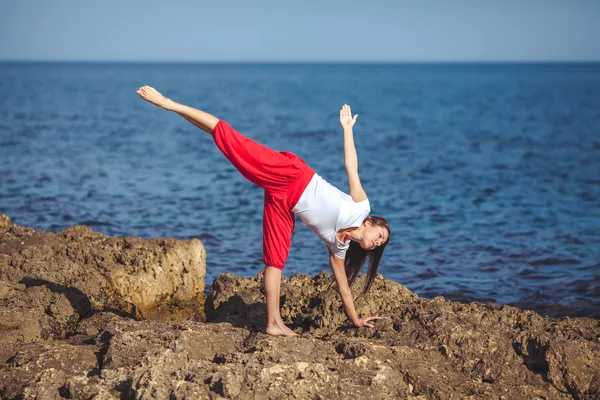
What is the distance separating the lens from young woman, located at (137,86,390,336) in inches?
225

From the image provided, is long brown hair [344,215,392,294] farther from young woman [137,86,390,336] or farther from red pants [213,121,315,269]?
red pants [213,121,315,269]

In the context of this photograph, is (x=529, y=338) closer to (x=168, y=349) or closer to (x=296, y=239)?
(x=168, y=349)

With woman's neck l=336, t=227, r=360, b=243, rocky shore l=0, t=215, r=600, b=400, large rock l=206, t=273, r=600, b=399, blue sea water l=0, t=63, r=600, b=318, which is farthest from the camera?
blue sea water l=0, t=63, r=600, b=318

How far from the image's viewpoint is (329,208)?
583cm

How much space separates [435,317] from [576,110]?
1657 inches

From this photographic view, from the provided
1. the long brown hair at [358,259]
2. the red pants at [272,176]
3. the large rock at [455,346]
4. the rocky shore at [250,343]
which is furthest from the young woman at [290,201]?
the rocky shore at [250,343]

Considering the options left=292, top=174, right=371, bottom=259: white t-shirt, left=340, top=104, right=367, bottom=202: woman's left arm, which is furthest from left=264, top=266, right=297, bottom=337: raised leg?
left=340, top=104, right=367, bottom=202: woman's left arm

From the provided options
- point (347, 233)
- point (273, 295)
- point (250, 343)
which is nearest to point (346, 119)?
point (347, 233)

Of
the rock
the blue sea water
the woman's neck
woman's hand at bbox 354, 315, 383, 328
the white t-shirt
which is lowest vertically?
the blue sea water

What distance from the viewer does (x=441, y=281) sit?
10281mm

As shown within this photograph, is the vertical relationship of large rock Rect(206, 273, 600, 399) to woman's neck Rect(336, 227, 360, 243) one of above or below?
below

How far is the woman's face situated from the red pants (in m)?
0.63

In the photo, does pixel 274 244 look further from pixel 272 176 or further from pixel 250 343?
pixel 250 343

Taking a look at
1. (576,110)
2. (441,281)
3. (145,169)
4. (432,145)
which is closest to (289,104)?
(576,110)
